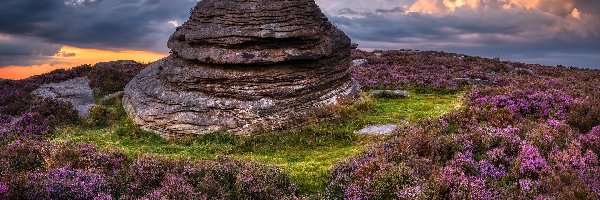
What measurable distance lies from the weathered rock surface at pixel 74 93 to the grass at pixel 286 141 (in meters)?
3.18

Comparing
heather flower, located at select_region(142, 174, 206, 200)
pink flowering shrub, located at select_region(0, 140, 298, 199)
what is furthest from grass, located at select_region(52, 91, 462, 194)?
heather flower, located at select_region(142, 174, 206, 200)

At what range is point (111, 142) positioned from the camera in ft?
62.6

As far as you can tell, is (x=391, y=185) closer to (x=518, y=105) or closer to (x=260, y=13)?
(x=518, y=105)

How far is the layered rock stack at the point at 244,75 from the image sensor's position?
1996 cm

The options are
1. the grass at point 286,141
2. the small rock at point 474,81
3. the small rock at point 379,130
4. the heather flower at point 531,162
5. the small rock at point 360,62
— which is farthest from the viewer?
Answer: the small rock at point 360,62

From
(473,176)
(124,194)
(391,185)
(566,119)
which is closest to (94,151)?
(124,194)

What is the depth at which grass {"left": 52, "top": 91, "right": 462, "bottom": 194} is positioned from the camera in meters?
15.2

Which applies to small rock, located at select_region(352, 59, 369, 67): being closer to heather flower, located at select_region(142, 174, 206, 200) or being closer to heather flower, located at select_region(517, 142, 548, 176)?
heather flower, located at select_region(517, 142, 548, 176)

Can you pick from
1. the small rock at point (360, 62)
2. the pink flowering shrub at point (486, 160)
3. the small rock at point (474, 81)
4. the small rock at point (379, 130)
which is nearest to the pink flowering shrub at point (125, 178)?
the pink flowering shrub at point (486, 160)

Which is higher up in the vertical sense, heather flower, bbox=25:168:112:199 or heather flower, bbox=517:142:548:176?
heather flower, bbox=517:142:548:176

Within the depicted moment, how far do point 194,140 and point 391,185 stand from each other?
10.6m

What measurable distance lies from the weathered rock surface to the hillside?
12.2ft

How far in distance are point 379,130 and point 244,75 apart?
6.05m

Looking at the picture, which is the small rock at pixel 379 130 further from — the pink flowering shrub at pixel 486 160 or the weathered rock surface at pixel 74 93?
the weathered rock surface at pixel 74 93
